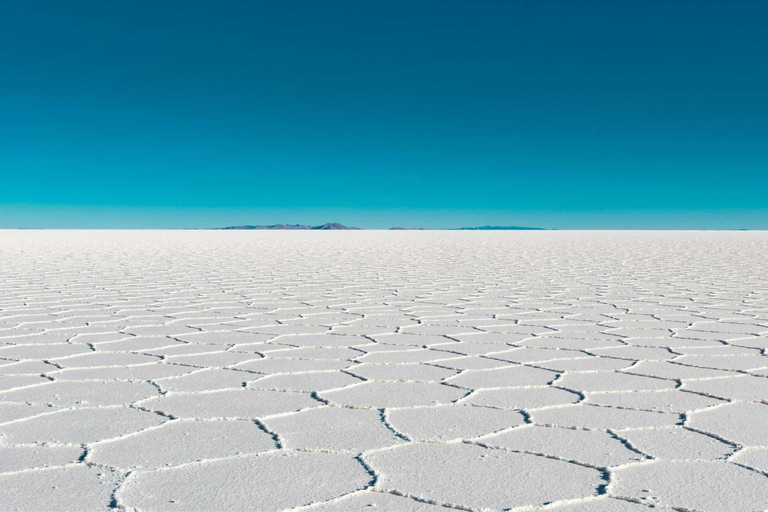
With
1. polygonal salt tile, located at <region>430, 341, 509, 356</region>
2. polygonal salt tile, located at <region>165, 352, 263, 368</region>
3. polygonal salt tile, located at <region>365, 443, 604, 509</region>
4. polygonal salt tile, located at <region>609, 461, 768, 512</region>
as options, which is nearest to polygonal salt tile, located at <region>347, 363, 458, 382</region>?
polygonal salt tile, located at <region>430, 341, 509, 356</region>

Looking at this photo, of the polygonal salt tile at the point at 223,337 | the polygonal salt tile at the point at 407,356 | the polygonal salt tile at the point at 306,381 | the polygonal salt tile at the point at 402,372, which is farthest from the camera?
the polygonal salt tile at the point at 223,337

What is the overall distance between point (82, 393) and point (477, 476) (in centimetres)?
117

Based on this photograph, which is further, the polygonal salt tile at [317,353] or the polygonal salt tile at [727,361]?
the polygonal salt tile at [317,353]

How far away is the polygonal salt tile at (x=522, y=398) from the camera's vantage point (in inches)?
73.2

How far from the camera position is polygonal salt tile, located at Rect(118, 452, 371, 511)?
121 centimetres

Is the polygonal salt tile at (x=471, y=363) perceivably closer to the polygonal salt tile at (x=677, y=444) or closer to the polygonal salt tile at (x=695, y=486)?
the polygonal salt tile at (x=677, y=444)

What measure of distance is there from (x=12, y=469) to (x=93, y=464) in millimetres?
143

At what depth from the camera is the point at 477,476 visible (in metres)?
1.34

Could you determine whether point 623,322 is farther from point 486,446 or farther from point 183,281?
point 183,281

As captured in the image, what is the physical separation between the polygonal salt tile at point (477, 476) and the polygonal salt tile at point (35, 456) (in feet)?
1.98

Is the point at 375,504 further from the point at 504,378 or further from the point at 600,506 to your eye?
the point at 504,378

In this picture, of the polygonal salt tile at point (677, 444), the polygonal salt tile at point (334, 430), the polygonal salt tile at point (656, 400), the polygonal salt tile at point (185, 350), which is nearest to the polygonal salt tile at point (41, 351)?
the polygonal salt tile at point (185, 350)

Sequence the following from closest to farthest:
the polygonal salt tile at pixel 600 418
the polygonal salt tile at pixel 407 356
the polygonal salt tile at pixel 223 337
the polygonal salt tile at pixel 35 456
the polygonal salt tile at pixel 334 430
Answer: the polygonal salt tile at pixel 35 456 < the polygonal salt tile at pixel 334 430 < the polygonal salt tile at pixel 600 418 < the polygonal salt tile at pixel 407 356 < the polygonal salt tile at pixel 223 337

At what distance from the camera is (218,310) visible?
148 inches
